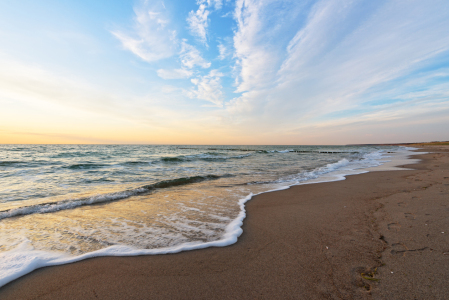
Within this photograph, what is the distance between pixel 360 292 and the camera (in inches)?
76.4

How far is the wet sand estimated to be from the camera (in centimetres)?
203

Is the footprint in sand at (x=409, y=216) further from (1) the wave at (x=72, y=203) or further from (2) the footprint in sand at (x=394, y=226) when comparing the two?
(1) the wave at (x=72, y=203)

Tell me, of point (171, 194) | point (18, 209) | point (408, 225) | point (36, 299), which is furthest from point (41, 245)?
point (408, 225)

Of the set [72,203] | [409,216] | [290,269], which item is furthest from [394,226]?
[72,203]

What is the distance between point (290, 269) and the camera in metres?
2.39

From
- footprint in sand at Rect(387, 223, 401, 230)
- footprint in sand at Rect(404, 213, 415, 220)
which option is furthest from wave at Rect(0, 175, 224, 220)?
footprint in sand at Rect(404, 213, 415, 220)

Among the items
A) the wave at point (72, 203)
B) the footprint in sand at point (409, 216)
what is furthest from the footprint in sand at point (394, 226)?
the wave at point (72, 203)

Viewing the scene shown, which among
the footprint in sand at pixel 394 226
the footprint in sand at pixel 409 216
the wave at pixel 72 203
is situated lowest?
the wave at pixel 72 203

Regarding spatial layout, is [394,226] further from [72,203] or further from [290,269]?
[72,203]

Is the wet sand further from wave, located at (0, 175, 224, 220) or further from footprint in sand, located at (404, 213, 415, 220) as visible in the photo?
wave, located at (0, 175, 224, 220)

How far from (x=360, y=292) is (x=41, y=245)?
15.0ft

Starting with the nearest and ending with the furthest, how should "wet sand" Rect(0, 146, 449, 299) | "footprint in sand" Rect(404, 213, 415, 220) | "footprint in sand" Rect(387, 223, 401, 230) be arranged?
1. "wet sand" Rect(0, 146, 449, 299)
2. "footprint in sand" Rect(387, 223, 401, 230)
3. "footprint in sand" Rect(404, 213, 415, 220)

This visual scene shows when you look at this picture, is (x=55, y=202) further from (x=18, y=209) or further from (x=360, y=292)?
(x=360, y=292)

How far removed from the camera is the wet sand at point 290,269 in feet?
6.67
